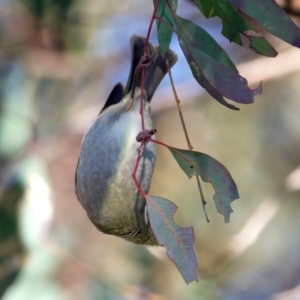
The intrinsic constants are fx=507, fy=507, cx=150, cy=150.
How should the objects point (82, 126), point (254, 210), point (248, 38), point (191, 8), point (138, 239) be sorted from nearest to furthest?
point (248, 38) < point (138, 239) < point (191, 8) < point (82, 126) < point (254, 210)

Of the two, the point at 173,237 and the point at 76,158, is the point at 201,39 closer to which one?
the point at 173,237

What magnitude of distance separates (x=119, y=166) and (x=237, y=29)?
0.98ft

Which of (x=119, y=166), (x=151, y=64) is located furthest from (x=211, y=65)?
(x=151, y=64)

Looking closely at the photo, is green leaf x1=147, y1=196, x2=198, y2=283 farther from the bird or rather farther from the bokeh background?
the bokeh background

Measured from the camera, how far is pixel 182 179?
2.47m

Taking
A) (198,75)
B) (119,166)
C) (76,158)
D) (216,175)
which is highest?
(198,75)

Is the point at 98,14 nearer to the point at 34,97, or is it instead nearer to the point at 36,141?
the point at 34,97

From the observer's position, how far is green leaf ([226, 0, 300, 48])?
1.87ft

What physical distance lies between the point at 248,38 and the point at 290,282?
6.90 feet

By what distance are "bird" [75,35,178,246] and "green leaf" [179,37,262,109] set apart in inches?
8.2

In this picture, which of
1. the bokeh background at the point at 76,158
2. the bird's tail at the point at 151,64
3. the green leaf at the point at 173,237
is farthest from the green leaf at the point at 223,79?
the bokeh background at the point at 76,158

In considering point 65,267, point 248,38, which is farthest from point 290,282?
point 248,38

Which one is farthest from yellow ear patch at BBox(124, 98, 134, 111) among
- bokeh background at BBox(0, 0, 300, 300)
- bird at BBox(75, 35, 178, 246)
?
bokeh background at BBox(0, 0, 300, 300)

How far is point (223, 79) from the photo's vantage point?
57 cm
